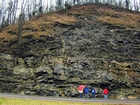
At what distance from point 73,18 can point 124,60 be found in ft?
74.2

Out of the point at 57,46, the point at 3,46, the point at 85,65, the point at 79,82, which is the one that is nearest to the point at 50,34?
the point at 57,46

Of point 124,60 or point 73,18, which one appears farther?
point 73,18

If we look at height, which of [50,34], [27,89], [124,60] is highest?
[50,34]

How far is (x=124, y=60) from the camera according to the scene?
42250mm

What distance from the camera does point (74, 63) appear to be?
40.0 m

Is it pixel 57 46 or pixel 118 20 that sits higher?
pixel 118 20

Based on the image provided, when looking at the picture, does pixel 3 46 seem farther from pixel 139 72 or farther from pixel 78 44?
pixel 139 72

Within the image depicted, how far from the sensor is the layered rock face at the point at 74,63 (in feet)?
116

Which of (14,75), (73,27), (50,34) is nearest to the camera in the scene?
(14,75)

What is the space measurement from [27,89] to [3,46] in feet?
51.3

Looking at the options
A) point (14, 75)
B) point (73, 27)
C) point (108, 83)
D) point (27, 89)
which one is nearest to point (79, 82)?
point (108, 83)

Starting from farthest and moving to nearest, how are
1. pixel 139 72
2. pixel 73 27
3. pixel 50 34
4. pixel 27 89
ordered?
pixel 73 27
pixel 50 34
pixel 139 72
pixel 27 89

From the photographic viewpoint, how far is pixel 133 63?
41.7 metres

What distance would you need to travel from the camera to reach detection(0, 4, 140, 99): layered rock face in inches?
1395
